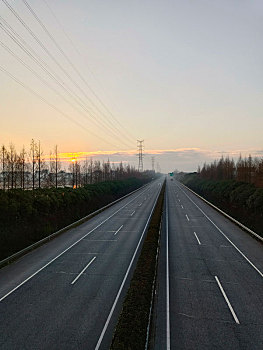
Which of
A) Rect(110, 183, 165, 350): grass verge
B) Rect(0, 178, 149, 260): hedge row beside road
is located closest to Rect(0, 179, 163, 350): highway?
Rect(110, 183, 165, 350): grass verge

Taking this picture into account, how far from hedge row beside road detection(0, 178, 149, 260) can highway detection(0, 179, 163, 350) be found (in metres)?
1.41

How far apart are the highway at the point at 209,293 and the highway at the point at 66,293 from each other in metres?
2.03

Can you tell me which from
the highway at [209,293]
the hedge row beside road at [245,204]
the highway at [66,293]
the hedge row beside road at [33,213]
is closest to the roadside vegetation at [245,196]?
the hedge row beside road at [245,204]

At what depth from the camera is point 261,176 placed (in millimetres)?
36688

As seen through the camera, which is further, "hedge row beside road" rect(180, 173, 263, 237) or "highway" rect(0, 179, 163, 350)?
"hedge row beside road" rect(180, 173, 263, 237)

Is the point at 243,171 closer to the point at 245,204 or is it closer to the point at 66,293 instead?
the point at 245,204

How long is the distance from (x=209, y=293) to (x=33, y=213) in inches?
696

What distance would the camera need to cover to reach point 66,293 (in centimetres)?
1267

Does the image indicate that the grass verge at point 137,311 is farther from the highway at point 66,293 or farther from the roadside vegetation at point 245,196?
the roadside vegetation at point 245,196

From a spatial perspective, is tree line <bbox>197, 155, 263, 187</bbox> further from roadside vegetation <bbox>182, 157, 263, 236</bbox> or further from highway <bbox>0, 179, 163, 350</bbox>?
highway <bbox>0, 179, 163, 350</bbox>

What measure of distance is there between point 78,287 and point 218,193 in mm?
38216

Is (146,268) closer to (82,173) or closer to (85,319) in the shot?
(85,319)

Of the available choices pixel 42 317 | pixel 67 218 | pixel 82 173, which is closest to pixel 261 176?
pixel 67 218

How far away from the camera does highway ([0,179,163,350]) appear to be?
929 cm
